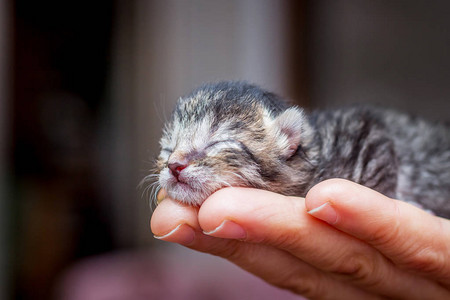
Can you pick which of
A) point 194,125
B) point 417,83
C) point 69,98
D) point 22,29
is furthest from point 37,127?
point 417,83

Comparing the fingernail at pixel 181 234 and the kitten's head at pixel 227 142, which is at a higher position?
the kitten's head at pixel 227 142

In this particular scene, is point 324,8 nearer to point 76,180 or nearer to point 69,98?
point 69,98

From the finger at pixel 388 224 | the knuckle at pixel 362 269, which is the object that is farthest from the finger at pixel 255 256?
the finger at pixel 388 224

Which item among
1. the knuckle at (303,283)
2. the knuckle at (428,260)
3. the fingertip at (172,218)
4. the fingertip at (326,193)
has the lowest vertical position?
the knuckle at (303,283)

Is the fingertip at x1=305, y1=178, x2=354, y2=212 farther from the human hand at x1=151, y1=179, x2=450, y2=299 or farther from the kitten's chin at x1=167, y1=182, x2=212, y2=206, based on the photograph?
the kitten's chin at x1=167, y1=182, x2=212, y2=206

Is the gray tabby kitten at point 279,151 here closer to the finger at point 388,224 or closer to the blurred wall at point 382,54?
the finger at point 388,224
